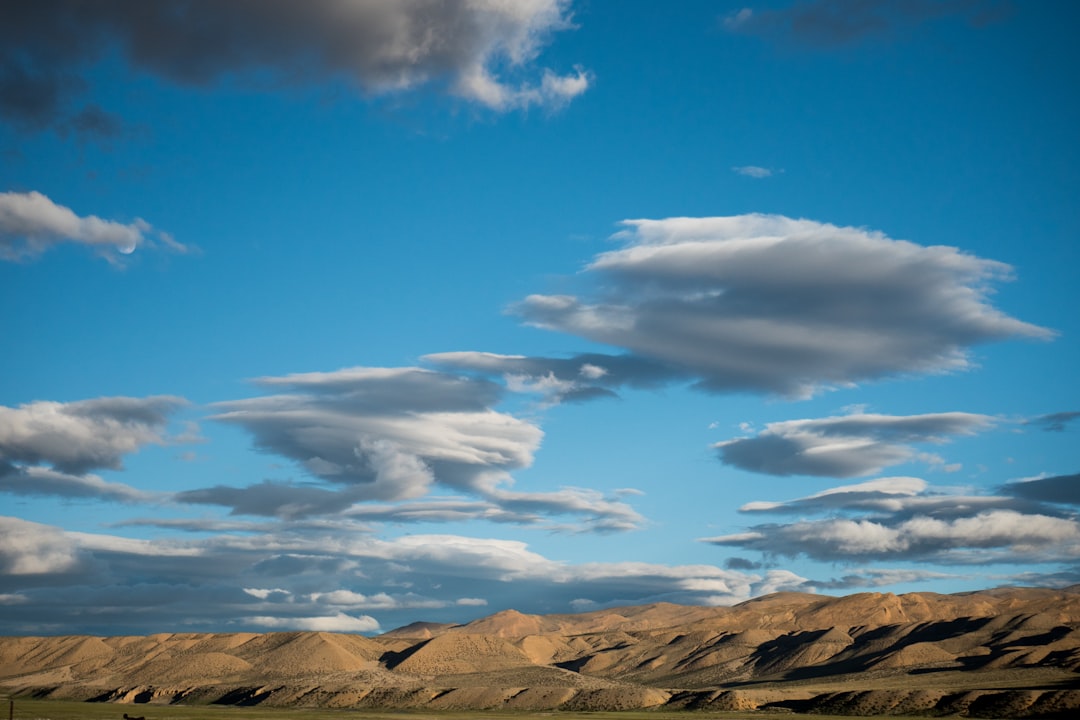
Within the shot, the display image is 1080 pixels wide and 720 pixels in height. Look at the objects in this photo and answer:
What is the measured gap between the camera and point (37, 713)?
16562 cm

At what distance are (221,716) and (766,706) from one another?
95081 millimetres

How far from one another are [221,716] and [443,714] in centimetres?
3758

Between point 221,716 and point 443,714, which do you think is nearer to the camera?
point 221,716

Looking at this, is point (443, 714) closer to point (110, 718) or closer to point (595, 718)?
point (595, 718)

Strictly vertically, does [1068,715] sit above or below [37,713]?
below

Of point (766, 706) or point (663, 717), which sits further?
point (766, 706)

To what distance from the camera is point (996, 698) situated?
17412cm

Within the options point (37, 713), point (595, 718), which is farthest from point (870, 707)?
point (37, 713)

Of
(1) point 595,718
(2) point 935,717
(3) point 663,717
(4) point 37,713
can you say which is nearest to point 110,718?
(4) point 37,713

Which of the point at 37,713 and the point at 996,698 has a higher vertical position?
the point at 37,713

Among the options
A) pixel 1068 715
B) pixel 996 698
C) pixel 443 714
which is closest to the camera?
pixel 1068 715

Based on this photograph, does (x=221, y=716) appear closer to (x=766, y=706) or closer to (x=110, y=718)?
(x=110, y=718)

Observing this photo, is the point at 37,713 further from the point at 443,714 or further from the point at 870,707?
the point at 870,707

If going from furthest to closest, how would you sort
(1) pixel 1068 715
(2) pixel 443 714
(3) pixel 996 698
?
(2) pixel 443 714
(3) pixel 996 698
(1) pixel 1068 715
